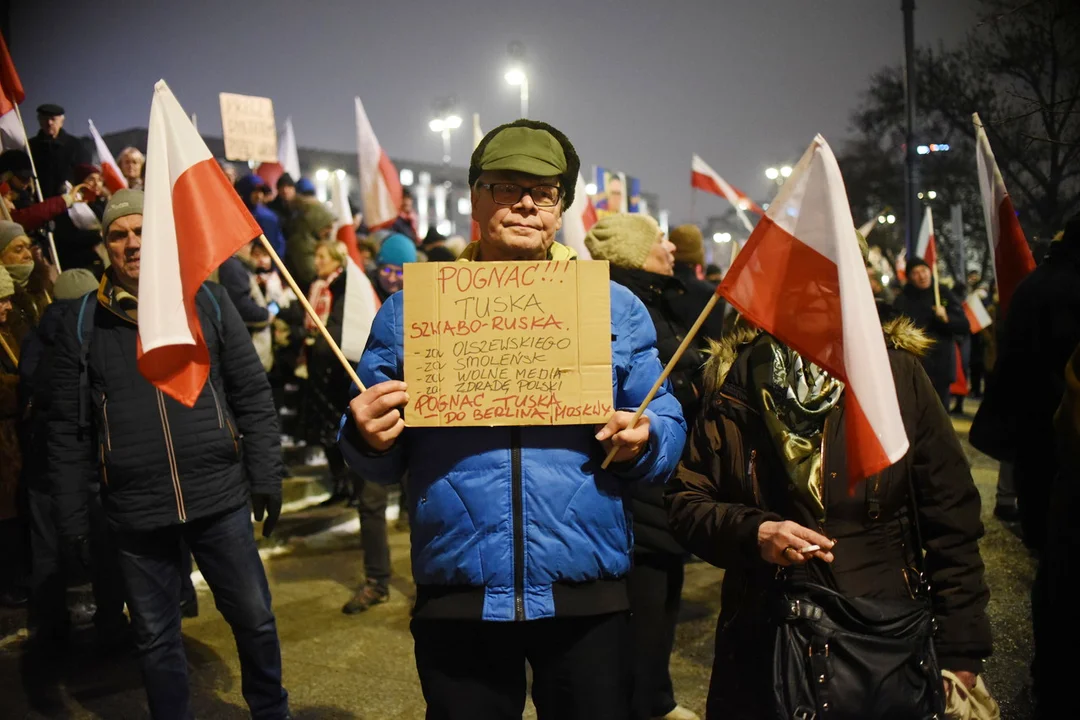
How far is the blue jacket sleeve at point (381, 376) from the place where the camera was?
2641 millimetres

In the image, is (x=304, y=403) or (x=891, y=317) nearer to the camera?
(x=891, y=317)

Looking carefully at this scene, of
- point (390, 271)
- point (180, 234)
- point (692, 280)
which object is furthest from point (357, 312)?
point (180, 234)

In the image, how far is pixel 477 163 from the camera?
2721 mm

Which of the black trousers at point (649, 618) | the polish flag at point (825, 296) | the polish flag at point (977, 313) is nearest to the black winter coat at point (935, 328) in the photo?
the polish flag at point (977, 313)

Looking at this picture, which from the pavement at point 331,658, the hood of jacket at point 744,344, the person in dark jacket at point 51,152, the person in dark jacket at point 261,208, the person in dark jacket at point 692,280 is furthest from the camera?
the person in dark jacket at point 261,208

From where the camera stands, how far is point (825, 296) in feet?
8.43

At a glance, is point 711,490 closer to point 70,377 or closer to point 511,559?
point 511,559

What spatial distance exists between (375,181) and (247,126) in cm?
309

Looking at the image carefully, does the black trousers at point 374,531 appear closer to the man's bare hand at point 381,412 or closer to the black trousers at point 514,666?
the black trousers at point 514,666

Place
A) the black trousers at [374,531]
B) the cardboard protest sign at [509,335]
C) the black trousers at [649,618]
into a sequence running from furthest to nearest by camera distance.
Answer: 1. the black trousers at [374,531]
2. the black trousers at [649,618]
3. the cardboard protest sign at [509,335]

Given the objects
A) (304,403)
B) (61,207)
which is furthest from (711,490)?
→ (61,207)

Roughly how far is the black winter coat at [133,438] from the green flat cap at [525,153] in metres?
1.93

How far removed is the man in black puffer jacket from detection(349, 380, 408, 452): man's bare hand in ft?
5.71

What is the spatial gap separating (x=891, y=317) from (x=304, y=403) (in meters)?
6.36
